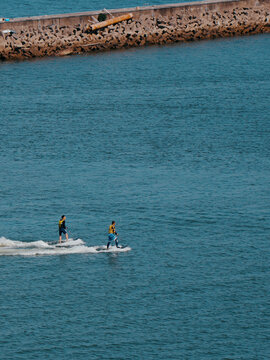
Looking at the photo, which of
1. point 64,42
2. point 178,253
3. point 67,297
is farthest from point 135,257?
point 64,42

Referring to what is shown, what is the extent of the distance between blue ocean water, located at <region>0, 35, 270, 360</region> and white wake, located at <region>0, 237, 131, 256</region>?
15 cm

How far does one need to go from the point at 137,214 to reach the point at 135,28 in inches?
3200

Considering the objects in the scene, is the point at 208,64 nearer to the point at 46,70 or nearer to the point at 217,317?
the point at 46,70

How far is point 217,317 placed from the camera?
2271 inches

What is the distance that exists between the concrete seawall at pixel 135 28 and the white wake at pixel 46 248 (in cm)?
7799

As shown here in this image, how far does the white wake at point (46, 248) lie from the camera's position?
219 feet

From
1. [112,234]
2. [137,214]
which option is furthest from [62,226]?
[137,214]

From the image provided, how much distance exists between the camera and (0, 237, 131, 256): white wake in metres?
66.9

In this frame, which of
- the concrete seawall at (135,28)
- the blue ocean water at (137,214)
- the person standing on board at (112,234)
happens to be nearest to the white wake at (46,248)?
the blue ocean water at (137,214)

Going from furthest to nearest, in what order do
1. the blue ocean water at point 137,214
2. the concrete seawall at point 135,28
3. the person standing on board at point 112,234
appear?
the concrete seawall at point 135,28
the person standing on board at point 112,234
the blue ocean water at point 137,214

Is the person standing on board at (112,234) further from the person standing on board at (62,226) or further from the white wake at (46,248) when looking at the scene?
the person standing on board at (62,226)

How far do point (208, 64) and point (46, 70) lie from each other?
2721 centimetres

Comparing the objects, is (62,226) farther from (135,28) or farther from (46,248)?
(135,28)

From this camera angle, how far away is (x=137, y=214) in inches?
2936
